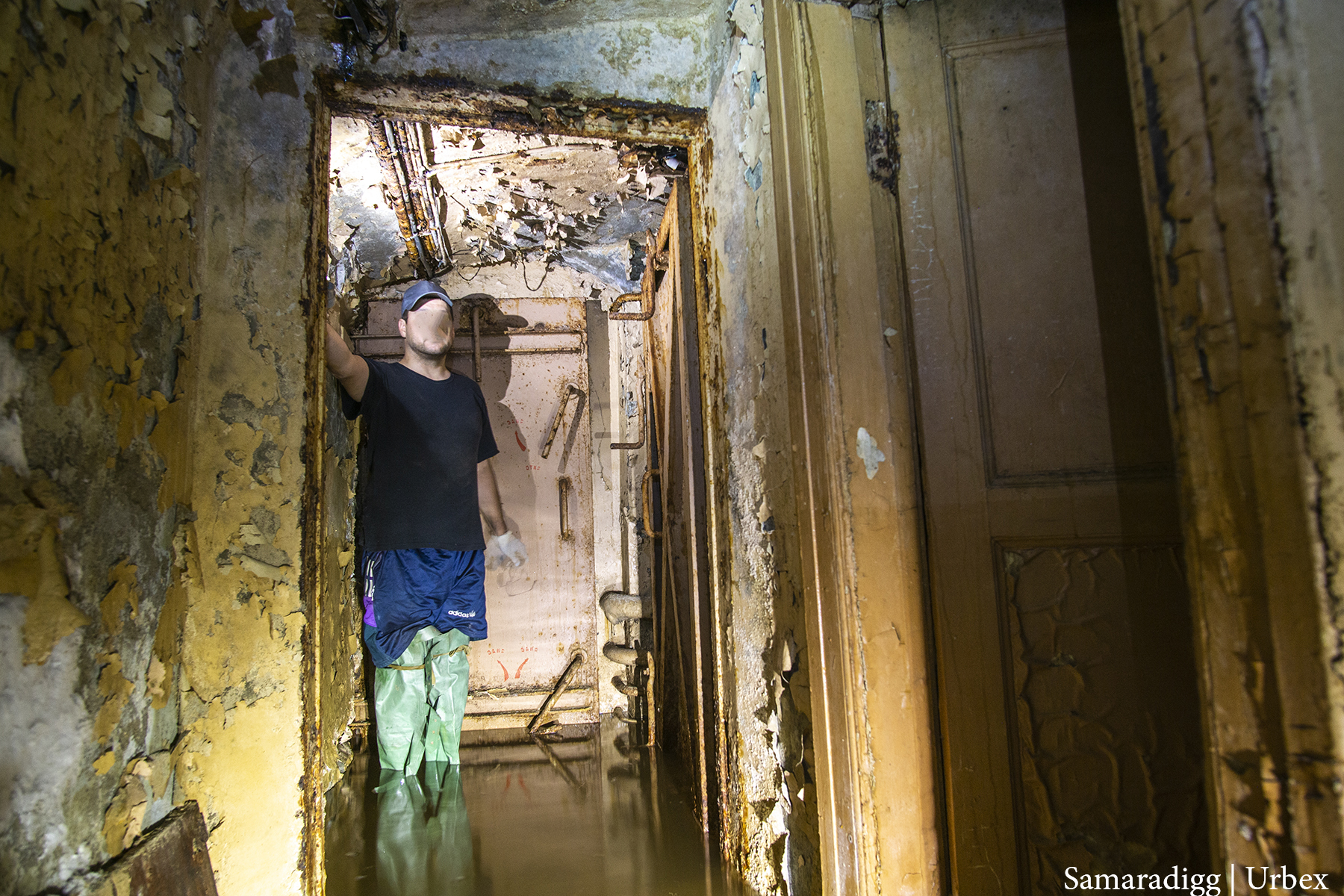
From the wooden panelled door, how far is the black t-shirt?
1.90 metres

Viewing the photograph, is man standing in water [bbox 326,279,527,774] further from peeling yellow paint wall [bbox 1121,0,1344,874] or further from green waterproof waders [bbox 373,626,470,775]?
peeling yellow paint wall [bbox 1121,0,1344,874]

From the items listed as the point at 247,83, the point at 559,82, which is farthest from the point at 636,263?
the point at 247,83

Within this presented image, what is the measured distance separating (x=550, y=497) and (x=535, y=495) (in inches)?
2.9

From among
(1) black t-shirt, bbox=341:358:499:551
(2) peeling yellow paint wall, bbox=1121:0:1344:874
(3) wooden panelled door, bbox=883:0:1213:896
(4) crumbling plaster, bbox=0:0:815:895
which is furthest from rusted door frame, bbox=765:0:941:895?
(1) black t-shirt, bbox=341:358:499:551

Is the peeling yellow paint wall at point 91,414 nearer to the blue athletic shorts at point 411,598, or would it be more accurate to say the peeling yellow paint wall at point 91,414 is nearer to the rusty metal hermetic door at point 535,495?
the blue athletic shorts at point 411,598

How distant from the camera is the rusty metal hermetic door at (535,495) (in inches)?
125

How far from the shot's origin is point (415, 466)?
8.49ft

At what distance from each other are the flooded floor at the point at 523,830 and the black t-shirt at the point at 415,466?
0.88 metres

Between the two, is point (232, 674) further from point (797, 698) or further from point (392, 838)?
point (797, 698)

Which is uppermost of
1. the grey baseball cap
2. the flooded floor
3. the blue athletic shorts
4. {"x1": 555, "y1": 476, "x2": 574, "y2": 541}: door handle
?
the grey baseball cap

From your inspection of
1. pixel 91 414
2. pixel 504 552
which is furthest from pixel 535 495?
pixel 91 414

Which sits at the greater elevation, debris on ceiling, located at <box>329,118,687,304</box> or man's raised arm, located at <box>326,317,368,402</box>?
debris on ceiling, located at <box>329,118,687,304</box>

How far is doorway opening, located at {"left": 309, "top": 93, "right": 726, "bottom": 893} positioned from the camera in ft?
6.52

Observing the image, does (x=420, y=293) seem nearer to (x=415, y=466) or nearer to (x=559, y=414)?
(x=415, y=466)
